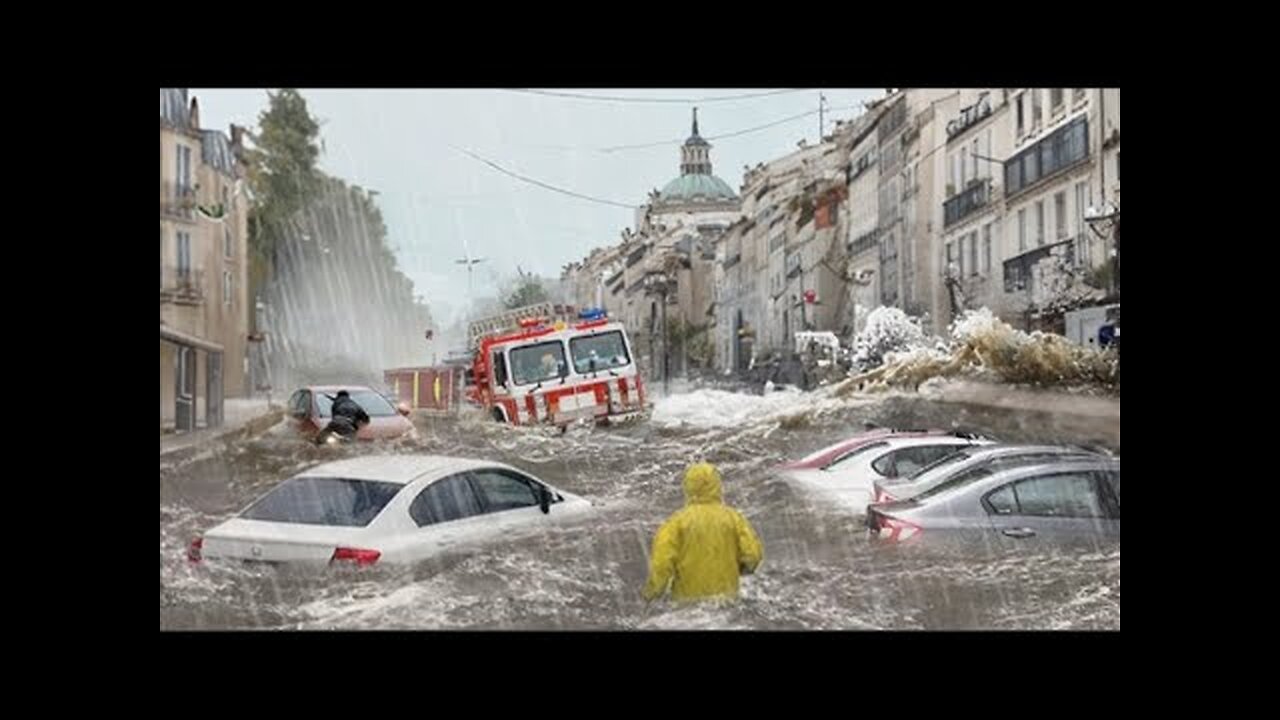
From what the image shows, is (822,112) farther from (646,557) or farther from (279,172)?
(279,172)

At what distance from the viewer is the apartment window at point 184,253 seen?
6.85 metres

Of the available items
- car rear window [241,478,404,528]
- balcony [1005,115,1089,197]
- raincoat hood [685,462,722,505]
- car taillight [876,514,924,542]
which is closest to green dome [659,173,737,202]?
balcony [1005,115,1089,197]

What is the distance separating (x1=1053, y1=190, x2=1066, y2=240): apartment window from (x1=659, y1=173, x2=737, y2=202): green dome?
1.70 metres

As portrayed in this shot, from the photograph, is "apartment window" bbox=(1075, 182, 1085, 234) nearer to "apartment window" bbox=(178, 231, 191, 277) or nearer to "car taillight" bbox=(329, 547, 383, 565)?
"car taillight" bbox=(329, 547, 383, 565)

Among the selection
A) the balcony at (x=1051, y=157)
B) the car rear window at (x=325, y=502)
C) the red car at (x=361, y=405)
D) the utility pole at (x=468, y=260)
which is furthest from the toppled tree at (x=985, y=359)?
the car rear window at (x=325, y=502)

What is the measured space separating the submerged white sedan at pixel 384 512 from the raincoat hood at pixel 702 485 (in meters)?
0.90

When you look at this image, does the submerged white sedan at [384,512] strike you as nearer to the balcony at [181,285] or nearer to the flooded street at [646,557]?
the flooded street at [646,557]

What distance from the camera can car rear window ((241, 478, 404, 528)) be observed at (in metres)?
6.57
